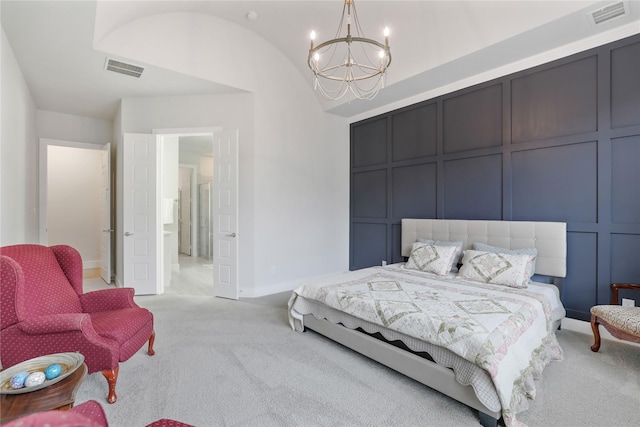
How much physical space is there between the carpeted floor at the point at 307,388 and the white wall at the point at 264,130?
6.24ft

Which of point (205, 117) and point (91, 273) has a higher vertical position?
point (205, 117)

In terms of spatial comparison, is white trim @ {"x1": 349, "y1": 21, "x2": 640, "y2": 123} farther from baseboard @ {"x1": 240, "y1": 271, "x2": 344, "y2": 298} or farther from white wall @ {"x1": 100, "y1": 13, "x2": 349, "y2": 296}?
baseboard @ {"x1": 240, "y1": 271, "x2": 344, "y2": 298}

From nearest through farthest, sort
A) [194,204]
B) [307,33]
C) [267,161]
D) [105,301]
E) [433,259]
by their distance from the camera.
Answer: [105,301] < [433,259] < [307,33] < [267,161] < [194,204]

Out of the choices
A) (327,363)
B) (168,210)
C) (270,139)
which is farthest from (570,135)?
(168,210)

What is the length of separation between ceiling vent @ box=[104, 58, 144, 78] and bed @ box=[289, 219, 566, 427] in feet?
11.1

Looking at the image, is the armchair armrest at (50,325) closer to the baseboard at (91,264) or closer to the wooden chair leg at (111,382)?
the wooden chair leg at (111,382)

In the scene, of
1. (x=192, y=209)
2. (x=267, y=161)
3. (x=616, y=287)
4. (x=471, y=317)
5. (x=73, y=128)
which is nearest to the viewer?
(x=471, y=317)

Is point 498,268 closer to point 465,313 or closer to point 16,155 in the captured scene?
point 465,313

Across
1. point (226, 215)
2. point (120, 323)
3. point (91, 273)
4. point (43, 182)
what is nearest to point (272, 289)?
point (226, 215)

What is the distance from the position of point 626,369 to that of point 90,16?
216 inches

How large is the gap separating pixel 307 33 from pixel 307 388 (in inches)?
169

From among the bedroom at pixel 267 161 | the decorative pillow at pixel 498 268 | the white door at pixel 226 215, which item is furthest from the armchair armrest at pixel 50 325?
the decorative pillow at pixel 498 268

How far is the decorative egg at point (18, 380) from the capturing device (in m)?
1.34

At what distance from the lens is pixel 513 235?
3594 mm
